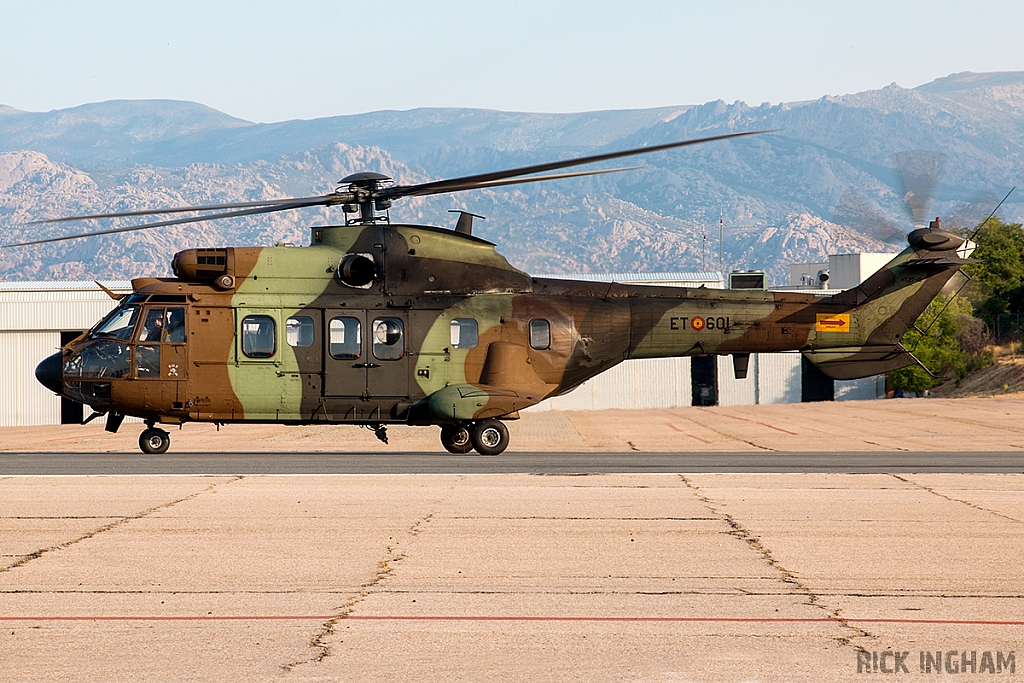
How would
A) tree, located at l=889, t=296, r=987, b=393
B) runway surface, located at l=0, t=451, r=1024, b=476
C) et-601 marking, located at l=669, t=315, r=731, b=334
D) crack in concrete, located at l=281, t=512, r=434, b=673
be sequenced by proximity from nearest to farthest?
crack in concrete, located at l=281, t=512, r=434, b=673
runway surface, located at l=0, t=451, r=1024, b=476
et-601 marking, located at l=669, t=315, r=731, b=334
tree, located at l=889, t=296, r=987, b=393

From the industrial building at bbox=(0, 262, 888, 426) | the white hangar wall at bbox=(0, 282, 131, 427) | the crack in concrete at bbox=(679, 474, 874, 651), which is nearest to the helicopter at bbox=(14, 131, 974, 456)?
the crack in concrete at bbox=(679, 474, 874, 651)

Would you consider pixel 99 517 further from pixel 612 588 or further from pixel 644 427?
pixel 644 427

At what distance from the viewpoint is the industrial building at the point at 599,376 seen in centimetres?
5125

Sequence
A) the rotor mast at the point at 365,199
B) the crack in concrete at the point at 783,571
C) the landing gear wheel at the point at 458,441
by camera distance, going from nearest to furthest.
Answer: the crack in concrete at the point at 783,571 < the rotor mast at the point at 365,199 < the landing gear wheel at the point at 458,441

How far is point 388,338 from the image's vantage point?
67.7ft

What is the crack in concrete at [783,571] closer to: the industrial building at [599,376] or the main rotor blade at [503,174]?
the main rotor blade at [503,174]

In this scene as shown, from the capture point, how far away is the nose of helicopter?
20.2 m

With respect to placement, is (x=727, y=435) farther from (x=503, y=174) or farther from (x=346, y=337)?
(x=503, y=174)

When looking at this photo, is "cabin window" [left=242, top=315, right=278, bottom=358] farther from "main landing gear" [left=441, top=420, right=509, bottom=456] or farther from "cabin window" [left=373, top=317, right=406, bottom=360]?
"main landing gear" [left=441, top=420, right=509, bottom=456]

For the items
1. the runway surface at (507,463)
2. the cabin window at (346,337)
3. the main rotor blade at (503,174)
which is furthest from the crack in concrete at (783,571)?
the cabin window at (346,337)

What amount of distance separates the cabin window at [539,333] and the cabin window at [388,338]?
255 cm

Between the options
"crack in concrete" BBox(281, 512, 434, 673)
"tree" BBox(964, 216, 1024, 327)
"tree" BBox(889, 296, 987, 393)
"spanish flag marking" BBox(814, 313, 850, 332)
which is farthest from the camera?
"tree" BBox(964, 216, 1024, 327)

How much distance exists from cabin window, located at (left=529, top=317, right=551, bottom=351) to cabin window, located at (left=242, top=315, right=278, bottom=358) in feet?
16.1

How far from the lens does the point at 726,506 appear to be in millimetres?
14531
